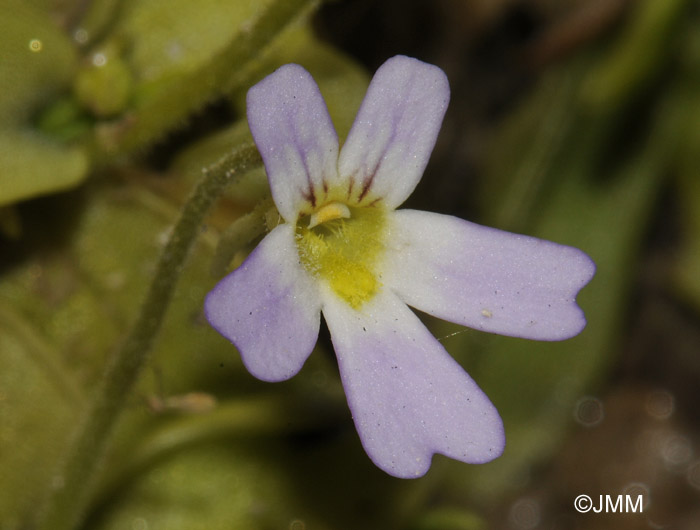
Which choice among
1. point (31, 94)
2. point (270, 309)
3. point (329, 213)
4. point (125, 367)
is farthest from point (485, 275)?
point (31, 94)

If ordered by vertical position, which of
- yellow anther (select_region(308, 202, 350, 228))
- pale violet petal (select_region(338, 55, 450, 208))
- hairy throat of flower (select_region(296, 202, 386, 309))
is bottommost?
hairy throat of flower (select_region(296, 202, 386, 309))

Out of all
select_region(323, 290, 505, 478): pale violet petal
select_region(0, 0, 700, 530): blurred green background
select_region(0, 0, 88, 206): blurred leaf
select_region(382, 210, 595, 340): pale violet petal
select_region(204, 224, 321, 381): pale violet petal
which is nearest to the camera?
select_region(204, 224, 321, 381): pale violet petal

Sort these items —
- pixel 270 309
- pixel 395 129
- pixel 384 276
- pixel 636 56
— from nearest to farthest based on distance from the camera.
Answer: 1. pixel 270 309
2. pixel 395 129
3. pixel 384 276
4. pixel 636 56

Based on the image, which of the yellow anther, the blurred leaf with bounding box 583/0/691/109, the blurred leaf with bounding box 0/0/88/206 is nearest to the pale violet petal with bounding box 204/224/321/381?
the yellow anther

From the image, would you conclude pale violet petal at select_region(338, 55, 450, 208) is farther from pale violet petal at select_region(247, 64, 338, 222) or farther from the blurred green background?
the blurred green background

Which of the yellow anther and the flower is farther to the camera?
the yellow anther

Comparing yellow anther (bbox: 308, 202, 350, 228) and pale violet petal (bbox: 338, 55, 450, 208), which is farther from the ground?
pale violet petal (bbox: 338, 55, 450, 208)

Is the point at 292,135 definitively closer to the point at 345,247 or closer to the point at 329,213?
the point at 329,213

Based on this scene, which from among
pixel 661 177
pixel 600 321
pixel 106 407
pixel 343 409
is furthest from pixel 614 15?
pixel 106 407
